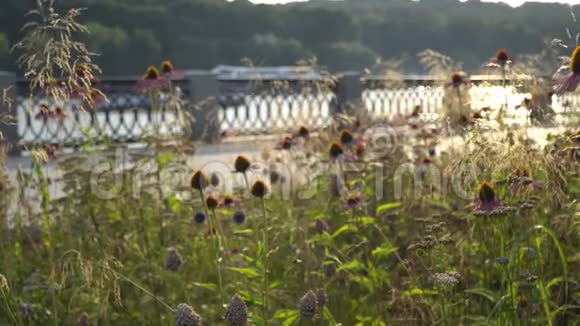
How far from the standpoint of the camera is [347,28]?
3634 inches

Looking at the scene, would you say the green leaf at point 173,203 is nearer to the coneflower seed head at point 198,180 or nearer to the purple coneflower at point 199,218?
the purple coneflower at point 199,218

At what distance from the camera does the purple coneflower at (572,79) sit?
2633 mm

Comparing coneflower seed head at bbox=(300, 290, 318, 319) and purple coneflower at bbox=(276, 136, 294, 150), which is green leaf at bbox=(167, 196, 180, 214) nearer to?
purple coneflower at bbox=(276, 136, 294, 150)

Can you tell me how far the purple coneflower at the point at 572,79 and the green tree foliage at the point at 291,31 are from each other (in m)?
→ 63.6

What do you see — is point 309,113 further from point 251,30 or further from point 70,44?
point 251,30

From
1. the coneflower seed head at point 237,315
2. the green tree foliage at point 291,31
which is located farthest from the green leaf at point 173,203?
the green tree foliage at point 291,31

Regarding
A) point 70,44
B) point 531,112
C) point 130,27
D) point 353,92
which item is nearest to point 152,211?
point 70,44

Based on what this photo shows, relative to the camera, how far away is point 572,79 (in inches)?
105

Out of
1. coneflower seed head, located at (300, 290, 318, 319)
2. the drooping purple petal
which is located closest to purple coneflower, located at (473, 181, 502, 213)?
the drooping purple petal

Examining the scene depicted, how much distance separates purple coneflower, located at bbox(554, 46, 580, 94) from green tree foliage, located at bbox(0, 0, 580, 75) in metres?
63.6

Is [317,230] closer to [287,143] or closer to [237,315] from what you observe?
[287,143]

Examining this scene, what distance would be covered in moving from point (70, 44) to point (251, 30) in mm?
81166

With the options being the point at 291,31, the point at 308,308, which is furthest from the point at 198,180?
the point at 291,31

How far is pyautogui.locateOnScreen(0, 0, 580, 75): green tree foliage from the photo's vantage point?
73.1 meters
